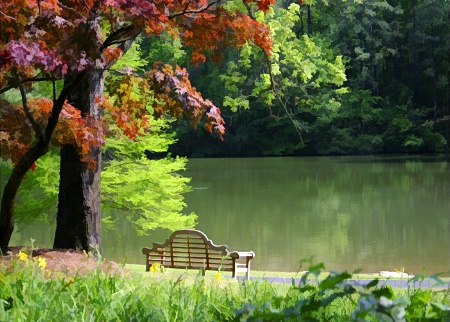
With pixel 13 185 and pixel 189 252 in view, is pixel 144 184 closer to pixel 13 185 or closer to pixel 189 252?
pixel 189 252

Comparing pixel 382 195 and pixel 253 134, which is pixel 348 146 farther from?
pixel 382 195

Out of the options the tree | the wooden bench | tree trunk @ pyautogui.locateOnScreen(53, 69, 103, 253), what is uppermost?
the tree

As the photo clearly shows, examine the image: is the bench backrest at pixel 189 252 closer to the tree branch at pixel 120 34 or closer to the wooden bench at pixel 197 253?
the wooden bench at pixel 197 253

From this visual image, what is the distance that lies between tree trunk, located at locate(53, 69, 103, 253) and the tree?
0.01 meters

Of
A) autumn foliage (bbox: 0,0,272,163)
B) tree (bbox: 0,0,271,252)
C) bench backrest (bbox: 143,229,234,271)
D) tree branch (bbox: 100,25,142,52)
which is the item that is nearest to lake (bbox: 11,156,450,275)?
bench backrest (bbox: 143,229,234,271)

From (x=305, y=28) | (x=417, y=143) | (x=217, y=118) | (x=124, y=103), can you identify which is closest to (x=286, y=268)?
(x=124, y=103)

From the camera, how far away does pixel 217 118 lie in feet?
29.3

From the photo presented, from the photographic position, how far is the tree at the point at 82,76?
24.7 ft

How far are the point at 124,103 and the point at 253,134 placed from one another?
4204 cm

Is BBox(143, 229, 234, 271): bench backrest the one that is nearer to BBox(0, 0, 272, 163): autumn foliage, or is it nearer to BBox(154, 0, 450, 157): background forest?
BBox(0, 0, 272, 163): autumn foliage

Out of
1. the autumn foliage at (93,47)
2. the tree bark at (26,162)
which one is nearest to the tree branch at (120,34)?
the autumn foliage at (93,47)

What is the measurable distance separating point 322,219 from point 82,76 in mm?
14988

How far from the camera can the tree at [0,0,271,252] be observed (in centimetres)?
754

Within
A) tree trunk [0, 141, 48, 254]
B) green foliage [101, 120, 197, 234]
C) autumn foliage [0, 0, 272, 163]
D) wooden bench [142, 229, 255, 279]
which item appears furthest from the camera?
green foliage [101, 120, 197, 234]
